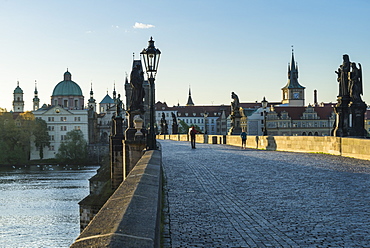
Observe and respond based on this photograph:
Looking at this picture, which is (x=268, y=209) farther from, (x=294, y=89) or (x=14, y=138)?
(x=294, y=89)

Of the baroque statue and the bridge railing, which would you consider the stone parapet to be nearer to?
the bridge railing

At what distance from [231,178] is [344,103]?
35.3 ft

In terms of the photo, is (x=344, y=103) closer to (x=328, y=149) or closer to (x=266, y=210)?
(x=328, y=149)

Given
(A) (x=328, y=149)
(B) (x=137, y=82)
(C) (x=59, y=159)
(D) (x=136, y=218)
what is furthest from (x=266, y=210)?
(C) (x=59, y=159)

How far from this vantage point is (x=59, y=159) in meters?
113

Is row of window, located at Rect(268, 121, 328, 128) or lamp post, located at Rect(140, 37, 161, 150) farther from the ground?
lamp post, located at Rect(140, 37, 161, 150)

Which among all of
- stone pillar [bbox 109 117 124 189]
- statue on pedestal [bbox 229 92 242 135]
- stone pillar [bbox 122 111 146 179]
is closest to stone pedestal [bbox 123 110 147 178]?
stone pillar [bbox 122 111 146 179]

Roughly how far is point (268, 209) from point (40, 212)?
123 ft

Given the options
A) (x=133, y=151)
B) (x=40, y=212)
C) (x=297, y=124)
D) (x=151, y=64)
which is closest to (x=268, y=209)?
(x=151, y=64)

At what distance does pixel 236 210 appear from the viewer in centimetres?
A: 816

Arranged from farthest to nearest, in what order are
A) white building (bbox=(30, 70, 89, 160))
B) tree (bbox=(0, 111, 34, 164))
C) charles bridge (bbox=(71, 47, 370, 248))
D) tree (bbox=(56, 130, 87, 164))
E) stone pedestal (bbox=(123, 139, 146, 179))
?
white building (bbox=(30, 70, 89, 160))
tree (bbox=(56, 130, 87, 164))
tree (bbox=(0, 111, 34, 164))
stone pedestal (bbox=(123, 139, 146, 179))
charles bridge (bbox=(71, 47, 370, 248))

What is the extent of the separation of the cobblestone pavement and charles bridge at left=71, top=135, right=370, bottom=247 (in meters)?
0.01

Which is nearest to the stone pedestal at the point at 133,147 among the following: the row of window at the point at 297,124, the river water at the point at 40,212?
the river water at the point at 40,212

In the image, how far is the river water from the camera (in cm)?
3275
